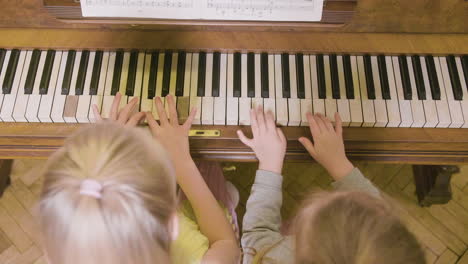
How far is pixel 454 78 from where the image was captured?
138 centimetres

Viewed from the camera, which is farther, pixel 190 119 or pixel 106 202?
pixel 190 119

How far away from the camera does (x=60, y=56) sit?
4.61 ft

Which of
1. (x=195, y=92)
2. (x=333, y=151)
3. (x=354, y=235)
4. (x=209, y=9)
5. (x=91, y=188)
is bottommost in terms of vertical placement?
(x=354, y=235)

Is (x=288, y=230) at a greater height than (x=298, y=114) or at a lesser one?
lesser

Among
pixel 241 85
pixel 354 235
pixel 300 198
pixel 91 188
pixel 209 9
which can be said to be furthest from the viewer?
pixel 300 198

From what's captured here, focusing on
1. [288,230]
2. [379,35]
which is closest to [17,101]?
[288,230]

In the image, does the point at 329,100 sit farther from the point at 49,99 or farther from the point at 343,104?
the point at 49,99

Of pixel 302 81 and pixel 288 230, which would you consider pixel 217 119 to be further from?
pixel 288 230

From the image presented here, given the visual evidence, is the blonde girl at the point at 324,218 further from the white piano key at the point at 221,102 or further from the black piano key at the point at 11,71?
the black piano key at the point at 11,71

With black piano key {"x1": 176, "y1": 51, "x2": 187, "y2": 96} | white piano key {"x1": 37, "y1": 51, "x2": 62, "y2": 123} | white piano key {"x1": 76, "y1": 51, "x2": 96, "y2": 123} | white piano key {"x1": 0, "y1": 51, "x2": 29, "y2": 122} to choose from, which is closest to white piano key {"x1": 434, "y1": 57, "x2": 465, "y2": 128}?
black piano key {"x1": 176, "y1": 51, "x2": 187, "y2": 96}

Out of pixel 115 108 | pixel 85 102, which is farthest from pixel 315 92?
pixel 85 102

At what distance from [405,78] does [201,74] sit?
71cm

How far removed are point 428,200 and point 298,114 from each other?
1.09m

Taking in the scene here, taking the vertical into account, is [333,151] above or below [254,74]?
below
